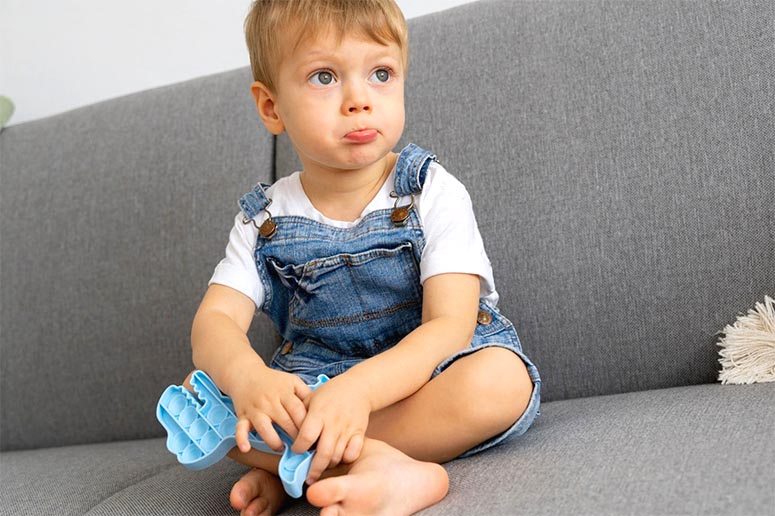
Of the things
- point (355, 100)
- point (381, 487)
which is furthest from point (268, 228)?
point (381, 487)

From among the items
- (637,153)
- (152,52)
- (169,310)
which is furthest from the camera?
(152,52)

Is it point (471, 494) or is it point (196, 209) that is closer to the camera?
point (471, 494)

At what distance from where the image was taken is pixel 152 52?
2.18 m

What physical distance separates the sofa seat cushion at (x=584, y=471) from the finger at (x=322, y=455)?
0.25 ft

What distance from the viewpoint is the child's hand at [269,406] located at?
0.99m

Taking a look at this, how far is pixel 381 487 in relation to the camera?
0.93 meters

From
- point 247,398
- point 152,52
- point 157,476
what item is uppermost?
point 152,52

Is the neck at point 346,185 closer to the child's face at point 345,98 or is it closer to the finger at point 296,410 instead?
the child's face at point 345,98

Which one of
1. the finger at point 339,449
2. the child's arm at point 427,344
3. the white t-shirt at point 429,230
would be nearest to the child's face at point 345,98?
the white t-shirt at point 429,230

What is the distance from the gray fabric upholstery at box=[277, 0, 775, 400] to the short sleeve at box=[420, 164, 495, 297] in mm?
173

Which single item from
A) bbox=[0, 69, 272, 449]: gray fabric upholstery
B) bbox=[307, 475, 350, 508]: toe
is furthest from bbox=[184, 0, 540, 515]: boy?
bbox=[0, 69, 272, 449]: gray fabric upholstery

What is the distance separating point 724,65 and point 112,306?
1.15 meters

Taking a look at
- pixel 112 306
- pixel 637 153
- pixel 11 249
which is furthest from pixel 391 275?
pixel 11 249

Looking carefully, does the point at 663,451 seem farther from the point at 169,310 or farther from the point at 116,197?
the point at 116,197
